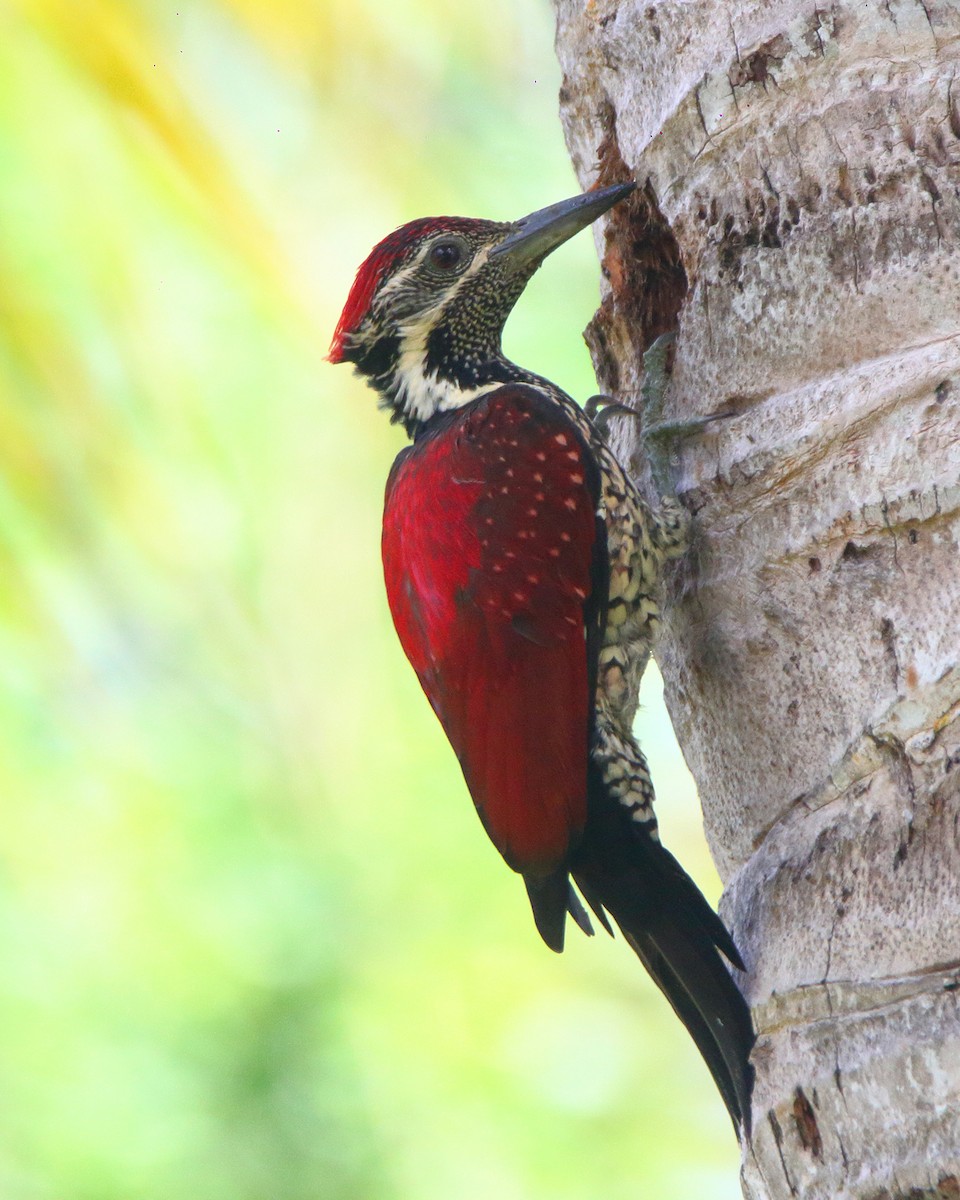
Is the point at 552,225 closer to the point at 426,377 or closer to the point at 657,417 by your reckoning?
the point at 426,377

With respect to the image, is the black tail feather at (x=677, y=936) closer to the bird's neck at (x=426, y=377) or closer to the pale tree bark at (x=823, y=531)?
the pale tree bark at (x=823, y=531)

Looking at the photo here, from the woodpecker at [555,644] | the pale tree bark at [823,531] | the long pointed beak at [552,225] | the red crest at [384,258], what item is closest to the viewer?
the pale tree bark at [823,531]

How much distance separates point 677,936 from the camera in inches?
97.1

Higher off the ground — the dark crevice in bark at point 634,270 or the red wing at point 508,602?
the dark crevice in bark at point 634,270

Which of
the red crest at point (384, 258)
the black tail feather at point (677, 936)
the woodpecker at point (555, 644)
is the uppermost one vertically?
the red crest at point (384, 258)

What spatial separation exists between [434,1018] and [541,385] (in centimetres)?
A: 271

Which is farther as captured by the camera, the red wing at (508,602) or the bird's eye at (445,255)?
the bird's eye at (445,255)

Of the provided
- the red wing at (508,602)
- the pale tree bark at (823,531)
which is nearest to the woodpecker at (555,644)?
the red wing at (508,602)

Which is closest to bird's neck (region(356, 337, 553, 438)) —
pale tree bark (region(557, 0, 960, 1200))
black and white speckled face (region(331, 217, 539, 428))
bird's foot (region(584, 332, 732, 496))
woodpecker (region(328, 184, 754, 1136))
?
black and white speckled face (region(331, 217, 539, 428))

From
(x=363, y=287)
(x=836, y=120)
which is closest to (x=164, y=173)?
(x=363, y=287)

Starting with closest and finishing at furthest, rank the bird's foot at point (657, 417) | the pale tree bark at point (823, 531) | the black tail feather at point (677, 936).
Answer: the pale tree bark at point (823, 531) < the black tail feather at point (677, 936) < the bird's foot at point (657, 417)

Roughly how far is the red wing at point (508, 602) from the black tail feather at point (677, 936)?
0.41 feet

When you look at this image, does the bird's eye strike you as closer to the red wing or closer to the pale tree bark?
the red wing

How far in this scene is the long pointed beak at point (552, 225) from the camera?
9.62 feet
